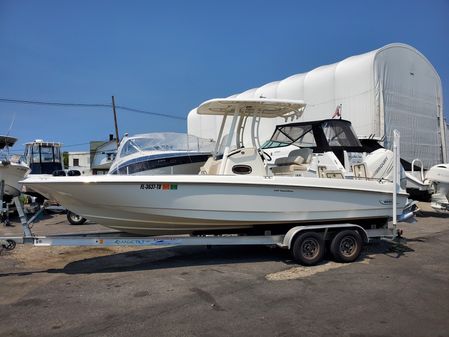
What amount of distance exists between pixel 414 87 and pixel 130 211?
59.6 ft

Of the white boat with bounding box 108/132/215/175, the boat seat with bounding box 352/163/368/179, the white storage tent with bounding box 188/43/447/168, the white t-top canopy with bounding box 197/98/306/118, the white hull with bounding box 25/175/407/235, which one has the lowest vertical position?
the white hull with bounding box 25/175/407/235

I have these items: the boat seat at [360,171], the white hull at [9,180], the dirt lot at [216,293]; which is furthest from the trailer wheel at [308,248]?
the white hull at [9,180]

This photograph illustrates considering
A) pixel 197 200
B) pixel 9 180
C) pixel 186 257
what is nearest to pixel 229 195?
pixel 197 200

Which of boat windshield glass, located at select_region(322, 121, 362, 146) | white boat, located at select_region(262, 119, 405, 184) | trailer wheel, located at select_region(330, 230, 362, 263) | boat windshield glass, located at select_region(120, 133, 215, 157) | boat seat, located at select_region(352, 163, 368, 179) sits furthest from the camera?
boat windshield glass, located at select_region(120, 133, 215, 157)

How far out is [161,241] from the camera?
6.05 meters

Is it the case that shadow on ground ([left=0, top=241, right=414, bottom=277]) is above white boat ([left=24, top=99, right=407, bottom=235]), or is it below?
below

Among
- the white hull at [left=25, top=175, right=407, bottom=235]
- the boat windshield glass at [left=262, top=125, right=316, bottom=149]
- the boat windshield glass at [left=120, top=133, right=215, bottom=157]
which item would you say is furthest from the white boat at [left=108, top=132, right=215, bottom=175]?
the white hull at [left=25, top=175, right=407, bottom=235]

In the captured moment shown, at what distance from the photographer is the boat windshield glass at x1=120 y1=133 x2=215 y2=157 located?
27.8 ft

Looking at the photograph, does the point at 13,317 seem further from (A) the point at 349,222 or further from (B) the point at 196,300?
(A) the point at 349,222

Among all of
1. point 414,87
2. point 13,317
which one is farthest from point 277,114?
point 414,87

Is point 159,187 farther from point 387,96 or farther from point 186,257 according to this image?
point 387,96

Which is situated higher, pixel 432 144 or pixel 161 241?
pixel 432 144

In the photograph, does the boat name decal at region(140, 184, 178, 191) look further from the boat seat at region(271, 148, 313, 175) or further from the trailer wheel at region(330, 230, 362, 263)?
the trailer wheel at region(330, 230, 362, 263)

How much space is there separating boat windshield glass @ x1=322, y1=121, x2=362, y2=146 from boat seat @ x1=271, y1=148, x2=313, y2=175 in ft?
1.77
